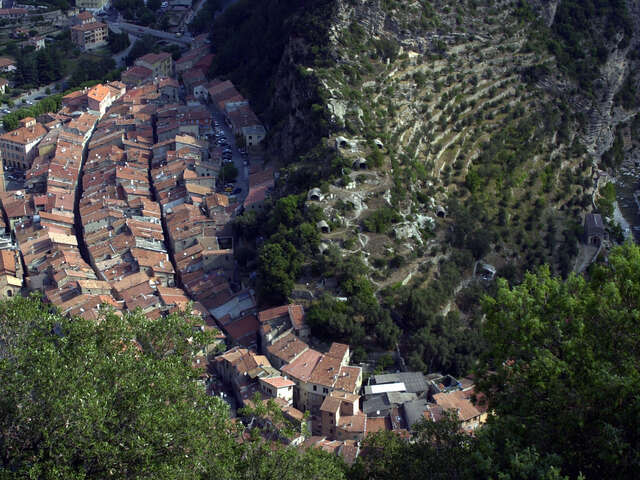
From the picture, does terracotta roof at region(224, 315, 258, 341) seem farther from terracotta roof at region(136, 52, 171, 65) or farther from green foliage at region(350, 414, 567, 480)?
terracotta roof at region(136, 52, 171, 65)


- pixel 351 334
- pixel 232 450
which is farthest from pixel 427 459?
pixel 351 334

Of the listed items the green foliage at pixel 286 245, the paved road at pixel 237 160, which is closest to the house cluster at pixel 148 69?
the paved road at pixel 237 160

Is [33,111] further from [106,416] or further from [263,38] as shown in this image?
[106,416]

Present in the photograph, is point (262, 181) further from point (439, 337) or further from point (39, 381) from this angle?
point (39, 381)

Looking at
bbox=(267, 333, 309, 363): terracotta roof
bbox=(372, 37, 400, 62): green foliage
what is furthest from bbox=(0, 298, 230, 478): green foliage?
bbox=(372, 37, 400, 62): green foliage

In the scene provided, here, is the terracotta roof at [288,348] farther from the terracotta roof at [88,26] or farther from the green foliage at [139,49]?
the terracotta roof at [88,26]

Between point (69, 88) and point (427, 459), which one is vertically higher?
point (427, 459)
